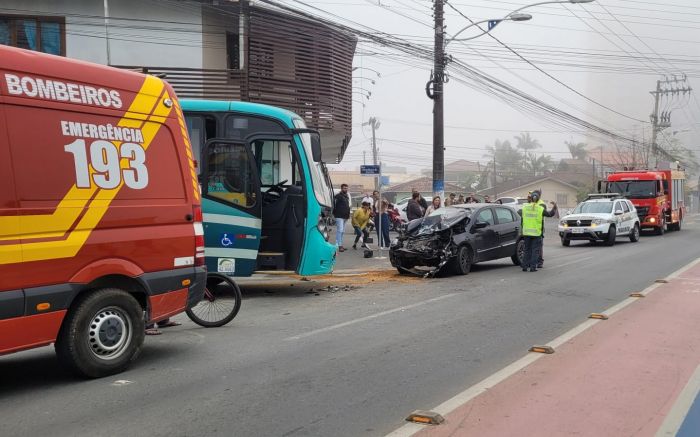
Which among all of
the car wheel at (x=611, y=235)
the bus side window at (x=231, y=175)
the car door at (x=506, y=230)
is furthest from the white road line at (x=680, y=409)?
the car wheel at (x=611, y=235)

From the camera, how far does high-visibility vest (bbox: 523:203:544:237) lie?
559 inches

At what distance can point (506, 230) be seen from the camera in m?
15.2

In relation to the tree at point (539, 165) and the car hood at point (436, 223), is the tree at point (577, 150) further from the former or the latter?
the car hood at point (436, 223)

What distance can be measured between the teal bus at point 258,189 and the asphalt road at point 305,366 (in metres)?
0.81

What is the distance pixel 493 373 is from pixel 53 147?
4424 millimetres

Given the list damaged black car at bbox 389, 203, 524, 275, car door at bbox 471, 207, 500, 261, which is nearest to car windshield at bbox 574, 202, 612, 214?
damaged black car at bbox 389, 203, 524, 275

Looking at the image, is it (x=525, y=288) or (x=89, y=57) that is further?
(x=89, y=57)

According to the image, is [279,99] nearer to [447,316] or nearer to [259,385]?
[447,316]

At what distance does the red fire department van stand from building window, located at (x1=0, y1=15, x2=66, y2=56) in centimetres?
1358

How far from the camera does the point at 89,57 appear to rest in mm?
18250

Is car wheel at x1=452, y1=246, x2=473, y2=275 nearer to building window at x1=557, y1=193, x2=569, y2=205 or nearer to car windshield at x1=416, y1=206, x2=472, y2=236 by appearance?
car windshield at x1=416, y1=206, x2=472, y2=236

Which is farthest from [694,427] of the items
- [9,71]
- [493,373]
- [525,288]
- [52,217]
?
[525,288]

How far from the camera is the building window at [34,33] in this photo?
1734 centimetres

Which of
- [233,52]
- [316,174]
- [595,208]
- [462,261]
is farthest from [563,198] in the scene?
[316,174]
